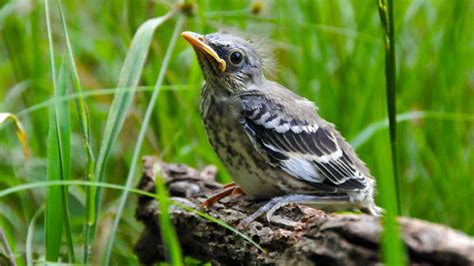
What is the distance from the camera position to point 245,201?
11.3 ft

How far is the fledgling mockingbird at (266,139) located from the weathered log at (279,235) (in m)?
0.17

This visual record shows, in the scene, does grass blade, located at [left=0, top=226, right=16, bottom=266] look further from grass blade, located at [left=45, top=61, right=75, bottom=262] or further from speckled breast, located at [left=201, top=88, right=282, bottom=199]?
speckled breast, located at [left=201, top=88, right=282, bottom=199]

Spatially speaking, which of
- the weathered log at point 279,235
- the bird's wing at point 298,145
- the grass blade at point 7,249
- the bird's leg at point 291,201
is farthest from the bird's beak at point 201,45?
the grass blade at point 7,249

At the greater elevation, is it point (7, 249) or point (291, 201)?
point (291, 201)

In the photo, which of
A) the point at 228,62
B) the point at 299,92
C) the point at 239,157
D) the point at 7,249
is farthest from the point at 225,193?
the point at 299,92

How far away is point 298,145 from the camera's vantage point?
11.3ft

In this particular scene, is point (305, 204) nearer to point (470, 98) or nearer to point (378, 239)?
point (378, 239)

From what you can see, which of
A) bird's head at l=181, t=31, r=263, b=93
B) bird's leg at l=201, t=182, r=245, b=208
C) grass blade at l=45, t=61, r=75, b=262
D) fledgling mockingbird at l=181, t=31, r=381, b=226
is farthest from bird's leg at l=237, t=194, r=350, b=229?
grass blade at l=45, t=61, r=75, b=262

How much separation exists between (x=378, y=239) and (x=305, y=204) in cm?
120

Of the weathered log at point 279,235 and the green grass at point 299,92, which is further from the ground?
the green grass at point 299,92

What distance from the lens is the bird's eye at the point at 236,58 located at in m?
3.52

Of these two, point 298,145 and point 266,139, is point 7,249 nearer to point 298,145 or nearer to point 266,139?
point 266,139

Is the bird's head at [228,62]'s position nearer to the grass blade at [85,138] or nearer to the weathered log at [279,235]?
the weathered log at [279,235]

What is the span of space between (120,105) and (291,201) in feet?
2.60
